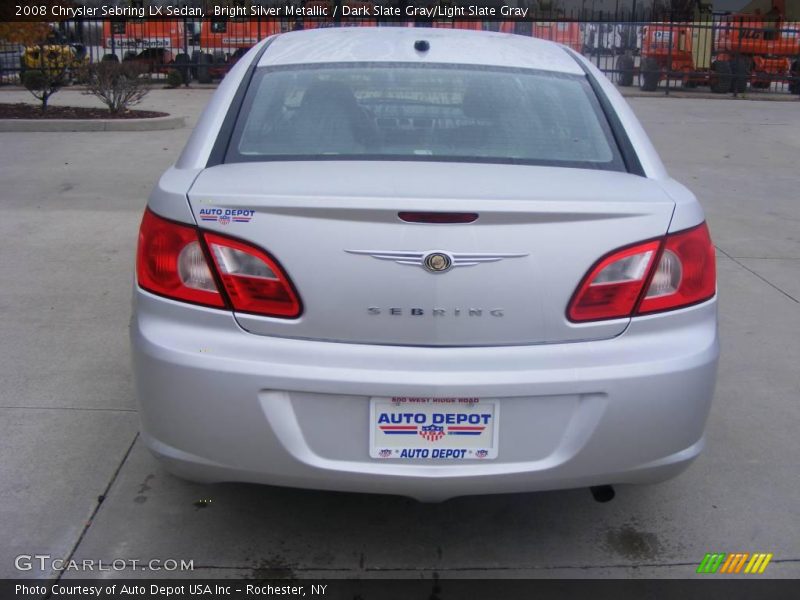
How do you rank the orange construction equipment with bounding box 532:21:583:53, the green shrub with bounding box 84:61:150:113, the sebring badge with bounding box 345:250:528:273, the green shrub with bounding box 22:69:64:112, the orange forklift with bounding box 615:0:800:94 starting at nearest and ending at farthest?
the sebring badge with bounding box 345:250:528:273 < the green shrub with bounding box 84:61:150:113 < the green shrub with bounding box 22:69:64:112 < the orange forklift with bounding box 615:0:800:94 < the orange construction equipment with bounding box 532:21:583:53

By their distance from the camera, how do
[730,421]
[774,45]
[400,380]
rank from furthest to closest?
[774,45]
[730,421]
[400,380]

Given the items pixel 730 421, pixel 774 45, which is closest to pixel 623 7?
pixel 774 45

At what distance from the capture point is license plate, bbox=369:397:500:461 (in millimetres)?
2580

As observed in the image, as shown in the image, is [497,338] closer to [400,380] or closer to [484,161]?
[400,380]

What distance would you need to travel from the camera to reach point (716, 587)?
2.96 m

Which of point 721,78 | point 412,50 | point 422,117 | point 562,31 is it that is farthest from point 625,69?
point 422,117

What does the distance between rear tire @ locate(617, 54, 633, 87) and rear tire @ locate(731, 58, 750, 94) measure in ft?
7.60

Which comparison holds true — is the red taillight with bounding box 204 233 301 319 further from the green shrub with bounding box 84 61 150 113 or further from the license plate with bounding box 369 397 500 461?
the green shrub with bounding box 84 61 150 113

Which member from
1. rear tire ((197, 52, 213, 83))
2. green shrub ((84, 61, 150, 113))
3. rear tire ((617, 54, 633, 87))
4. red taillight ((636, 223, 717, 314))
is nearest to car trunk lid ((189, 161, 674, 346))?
red taillight ((636, 223, 717, 314))

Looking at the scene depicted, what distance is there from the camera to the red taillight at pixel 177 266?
2684mm

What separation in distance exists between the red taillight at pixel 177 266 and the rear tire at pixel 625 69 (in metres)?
21.3

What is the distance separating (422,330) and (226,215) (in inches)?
24.7

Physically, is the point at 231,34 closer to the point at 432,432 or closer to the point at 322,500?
the point at 322,500

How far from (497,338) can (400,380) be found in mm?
294
